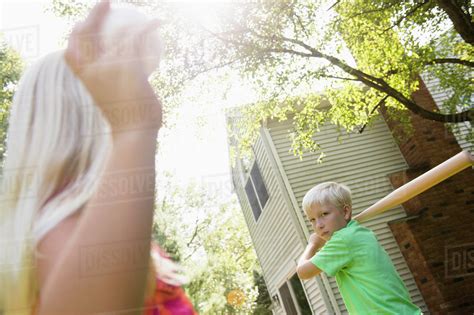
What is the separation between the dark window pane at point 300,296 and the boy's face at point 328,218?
9222mm

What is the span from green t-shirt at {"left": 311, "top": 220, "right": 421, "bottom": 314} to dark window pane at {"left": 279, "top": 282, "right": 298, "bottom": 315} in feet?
34.5

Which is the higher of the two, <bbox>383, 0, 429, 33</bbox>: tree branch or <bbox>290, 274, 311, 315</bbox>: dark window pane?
<bbox>383, 0, 429, 33</bbox>: tree branch

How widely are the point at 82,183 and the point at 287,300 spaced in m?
14.3

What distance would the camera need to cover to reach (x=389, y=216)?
11.7m

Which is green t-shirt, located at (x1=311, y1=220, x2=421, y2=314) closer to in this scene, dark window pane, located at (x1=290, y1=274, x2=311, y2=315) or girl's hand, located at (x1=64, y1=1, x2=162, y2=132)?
girl's hand, located at (x1=64, y1=1, x2=162, y2=132)

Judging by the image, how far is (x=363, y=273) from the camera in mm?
3293

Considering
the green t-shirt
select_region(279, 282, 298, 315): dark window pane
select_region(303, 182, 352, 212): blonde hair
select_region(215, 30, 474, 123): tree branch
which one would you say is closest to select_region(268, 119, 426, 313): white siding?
select_region(279, 282, 298, 315): dark window pane

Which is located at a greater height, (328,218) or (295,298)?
(295,298)

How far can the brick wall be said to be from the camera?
1023cm

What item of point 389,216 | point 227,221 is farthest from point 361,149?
point 227,221

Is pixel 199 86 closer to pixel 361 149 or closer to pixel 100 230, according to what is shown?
pixel 361 149

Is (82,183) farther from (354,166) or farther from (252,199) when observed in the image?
(252,199)

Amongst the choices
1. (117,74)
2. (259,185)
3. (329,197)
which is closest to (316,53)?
(259,185)

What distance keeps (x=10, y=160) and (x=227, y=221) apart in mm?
31621
